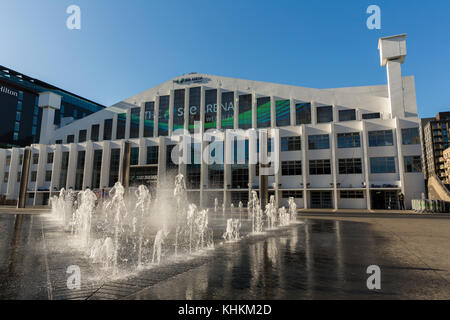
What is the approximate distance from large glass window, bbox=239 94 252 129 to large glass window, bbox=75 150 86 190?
1175 inches

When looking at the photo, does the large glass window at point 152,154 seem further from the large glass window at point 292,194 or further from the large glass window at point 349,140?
the large glass window at point 349,140

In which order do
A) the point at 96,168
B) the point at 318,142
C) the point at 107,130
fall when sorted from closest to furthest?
the point at 318,142 → the point at 96,168 → the point at 107,130

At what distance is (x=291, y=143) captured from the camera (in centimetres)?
3844

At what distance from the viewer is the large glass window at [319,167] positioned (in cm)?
3619

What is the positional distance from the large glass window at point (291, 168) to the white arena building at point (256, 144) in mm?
145

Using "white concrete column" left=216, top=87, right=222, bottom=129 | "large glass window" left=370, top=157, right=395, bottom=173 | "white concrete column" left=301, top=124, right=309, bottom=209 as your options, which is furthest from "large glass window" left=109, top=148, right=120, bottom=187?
"large glass window" left=370, top=157, right=395, bottom=173

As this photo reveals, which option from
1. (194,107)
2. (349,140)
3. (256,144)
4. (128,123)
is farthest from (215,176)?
(128,123)

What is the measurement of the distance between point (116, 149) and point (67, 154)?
1086cm

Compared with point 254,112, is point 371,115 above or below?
below

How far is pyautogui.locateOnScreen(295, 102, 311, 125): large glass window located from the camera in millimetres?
41969

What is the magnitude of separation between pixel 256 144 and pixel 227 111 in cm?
1055

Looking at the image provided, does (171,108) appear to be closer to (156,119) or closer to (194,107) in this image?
(156,119)

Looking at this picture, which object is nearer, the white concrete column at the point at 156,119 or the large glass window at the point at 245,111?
the large glass window at the point at 245,111

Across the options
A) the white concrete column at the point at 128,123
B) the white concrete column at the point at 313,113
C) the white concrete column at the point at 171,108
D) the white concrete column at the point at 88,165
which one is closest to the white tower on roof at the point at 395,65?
the white concrete column at the point at 313,113
